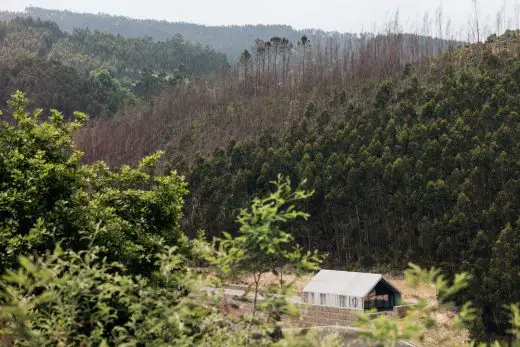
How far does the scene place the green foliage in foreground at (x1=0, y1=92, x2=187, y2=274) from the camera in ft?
42.8

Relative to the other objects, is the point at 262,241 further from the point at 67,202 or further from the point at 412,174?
the point at 412,174

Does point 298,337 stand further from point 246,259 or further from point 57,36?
point 57,36

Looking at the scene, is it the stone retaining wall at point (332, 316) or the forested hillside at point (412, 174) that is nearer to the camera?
the stone retaining wall at point (332, 316)

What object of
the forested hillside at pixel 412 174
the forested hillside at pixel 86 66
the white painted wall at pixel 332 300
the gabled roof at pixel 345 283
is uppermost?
the forested hillside at pixel 86 66

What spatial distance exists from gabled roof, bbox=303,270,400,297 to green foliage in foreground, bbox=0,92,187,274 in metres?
19.4

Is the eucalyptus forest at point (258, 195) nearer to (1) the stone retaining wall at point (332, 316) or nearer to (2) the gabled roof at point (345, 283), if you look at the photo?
(2) the gabled roof at point (345, 283)

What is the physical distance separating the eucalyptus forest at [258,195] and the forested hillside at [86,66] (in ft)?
1.61

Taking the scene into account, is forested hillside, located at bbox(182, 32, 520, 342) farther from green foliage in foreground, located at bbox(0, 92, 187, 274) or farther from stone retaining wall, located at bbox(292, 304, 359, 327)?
green foliage in foreground, located at bbox(0, 92, 187, 274)

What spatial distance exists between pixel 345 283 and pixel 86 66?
3212 inches

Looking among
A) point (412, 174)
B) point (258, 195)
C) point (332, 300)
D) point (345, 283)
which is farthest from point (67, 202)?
point (258, 195)

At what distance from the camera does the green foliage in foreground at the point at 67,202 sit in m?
13.0

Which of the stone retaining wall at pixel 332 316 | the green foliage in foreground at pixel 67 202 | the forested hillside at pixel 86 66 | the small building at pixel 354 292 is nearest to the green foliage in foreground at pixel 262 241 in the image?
the green foliage in foreground at pixel 67 202

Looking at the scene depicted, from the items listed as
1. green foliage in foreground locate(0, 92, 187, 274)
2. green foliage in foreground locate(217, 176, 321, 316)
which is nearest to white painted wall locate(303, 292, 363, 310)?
green foliage in foreground locate(0, 92, 187, 274)

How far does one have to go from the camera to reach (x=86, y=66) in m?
107
